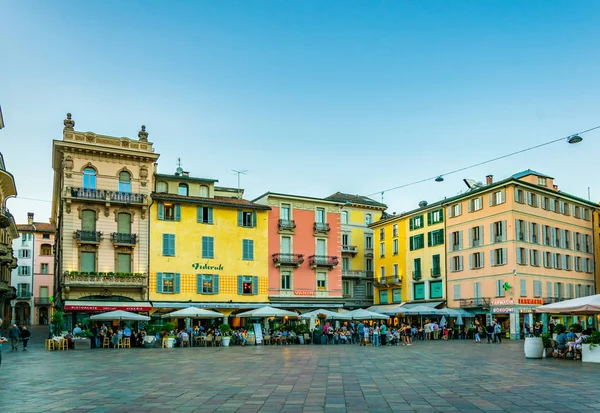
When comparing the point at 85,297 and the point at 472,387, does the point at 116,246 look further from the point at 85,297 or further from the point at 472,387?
the point at 472,387

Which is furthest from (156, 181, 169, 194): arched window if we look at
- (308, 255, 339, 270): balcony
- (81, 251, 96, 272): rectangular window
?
(308, 255, 339, 270): balcony

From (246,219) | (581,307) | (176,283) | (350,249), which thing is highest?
(246,219)

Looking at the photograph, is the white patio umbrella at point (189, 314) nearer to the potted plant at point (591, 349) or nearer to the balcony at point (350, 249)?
the potted plant at point (591, 349)

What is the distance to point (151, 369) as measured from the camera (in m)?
19.0

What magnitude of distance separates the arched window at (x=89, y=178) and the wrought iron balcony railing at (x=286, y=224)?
14.4m

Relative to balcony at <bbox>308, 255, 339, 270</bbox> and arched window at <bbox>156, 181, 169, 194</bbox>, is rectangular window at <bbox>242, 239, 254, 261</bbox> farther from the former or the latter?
arched window at <bbox>156, 181, 169, 194</bbox>

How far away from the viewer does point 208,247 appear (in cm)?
4453

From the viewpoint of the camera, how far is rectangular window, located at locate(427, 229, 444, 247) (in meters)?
52.9

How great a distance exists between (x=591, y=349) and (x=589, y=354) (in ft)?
0.72

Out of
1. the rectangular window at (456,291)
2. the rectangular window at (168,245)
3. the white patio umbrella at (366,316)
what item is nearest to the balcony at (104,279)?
the rectangular window at (168,245)

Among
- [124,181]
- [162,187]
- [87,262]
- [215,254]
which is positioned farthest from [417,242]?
[87,262]

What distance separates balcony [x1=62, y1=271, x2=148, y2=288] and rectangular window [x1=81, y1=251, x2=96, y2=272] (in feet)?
2.55

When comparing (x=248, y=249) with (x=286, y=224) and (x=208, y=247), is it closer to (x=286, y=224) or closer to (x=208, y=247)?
(x=208, y=247)

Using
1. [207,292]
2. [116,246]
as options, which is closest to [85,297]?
[116,246]
